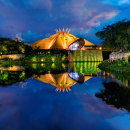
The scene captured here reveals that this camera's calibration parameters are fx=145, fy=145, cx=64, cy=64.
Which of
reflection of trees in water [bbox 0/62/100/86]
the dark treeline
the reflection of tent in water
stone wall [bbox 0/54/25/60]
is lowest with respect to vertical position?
the reflection of tent in water

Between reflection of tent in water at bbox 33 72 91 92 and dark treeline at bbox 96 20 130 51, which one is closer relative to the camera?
reflection of tent in water at bbox 33 72 91 92

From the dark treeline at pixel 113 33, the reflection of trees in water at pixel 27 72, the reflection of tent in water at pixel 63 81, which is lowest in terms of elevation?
the reflection of tent in water at pixel 63 81

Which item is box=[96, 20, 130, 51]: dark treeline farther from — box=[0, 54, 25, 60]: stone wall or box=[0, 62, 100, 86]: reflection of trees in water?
box=[0, 54, 25, 60]: stone wall

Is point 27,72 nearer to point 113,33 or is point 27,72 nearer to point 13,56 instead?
point 113,33

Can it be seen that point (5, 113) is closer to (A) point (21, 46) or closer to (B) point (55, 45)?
(A) point (21, 46)

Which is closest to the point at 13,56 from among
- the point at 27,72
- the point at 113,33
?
the point at 113,33

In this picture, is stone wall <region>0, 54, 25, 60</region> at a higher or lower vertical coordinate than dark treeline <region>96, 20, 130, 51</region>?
lower

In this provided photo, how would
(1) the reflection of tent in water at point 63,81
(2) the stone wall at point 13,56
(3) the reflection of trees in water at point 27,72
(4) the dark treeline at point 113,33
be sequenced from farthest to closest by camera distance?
(2) the stone wall at point 13,56
(4) the dark treeline at point 113,33
(3) the reflection of trees in water at point 27,72
(1) the reflection of tent in water at point 63,81

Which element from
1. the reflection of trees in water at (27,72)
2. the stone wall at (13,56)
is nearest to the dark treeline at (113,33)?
the reflection of trees in water at (27,72)

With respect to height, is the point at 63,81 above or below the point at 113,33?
below

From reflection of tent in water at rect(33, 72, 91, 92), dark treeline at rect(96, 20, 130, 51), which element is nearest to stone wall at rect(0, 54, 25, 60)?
dark treeline at rect(96, 20, 130, 51)

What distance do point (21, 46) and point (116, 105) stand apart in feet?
136

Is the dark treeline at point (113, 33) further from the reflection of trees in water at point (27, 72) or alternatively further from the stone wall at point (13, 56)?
the stone wall at point (13, 56)

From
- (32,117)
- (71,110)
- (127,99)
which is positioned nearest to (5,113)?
(32,117)
